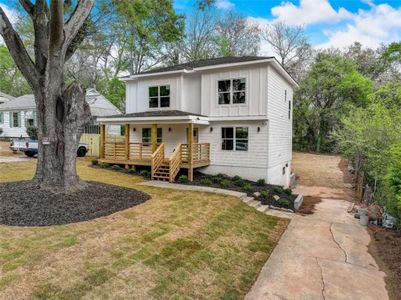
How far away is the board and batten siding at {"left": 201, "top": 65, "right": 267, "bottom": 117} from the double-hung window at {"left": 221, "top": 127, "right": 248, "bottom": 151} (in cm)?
78

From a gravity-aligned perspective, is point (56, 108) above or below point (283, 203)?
above

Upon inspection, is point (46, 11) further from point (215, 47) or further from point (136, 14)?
point (215, 47)

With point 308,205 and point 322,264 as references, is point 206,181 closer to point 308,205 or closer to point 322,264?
point 308,205

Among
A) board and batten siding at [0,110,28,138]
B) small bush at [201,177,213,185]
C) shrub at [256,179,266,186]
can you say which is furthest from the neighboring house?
board and batten siding at [0,110,28,138]

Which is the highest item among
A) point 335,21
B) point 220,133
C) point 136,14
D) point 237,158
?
point 335,21

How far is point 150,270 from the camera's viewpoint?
16.0 feet

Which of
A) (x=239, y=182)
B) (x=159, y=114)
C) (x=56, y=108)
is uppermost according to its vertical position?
(x=159, y=114)

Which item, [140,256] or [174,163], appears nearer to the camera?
[140,256]

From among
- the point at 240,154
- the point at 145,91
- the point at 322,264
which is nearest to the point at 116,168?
the point at 145,91

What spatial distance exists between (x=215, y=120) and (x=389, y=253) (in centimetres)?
962

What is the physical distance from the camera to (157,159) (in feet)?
44.9

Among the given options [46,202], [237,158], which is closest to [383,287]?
[46,202]

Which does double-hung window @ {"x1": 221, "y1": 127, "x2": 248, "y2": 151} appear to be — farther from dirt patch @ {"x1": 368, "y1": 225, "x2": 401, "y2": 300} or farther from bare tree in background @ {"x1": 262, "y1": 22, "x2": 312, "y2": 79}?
bare tree in background @ {"x1": 262, "y1": 22, "x2": 312, "y2": 79}

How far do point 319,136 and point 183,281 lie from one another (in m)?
33.3
